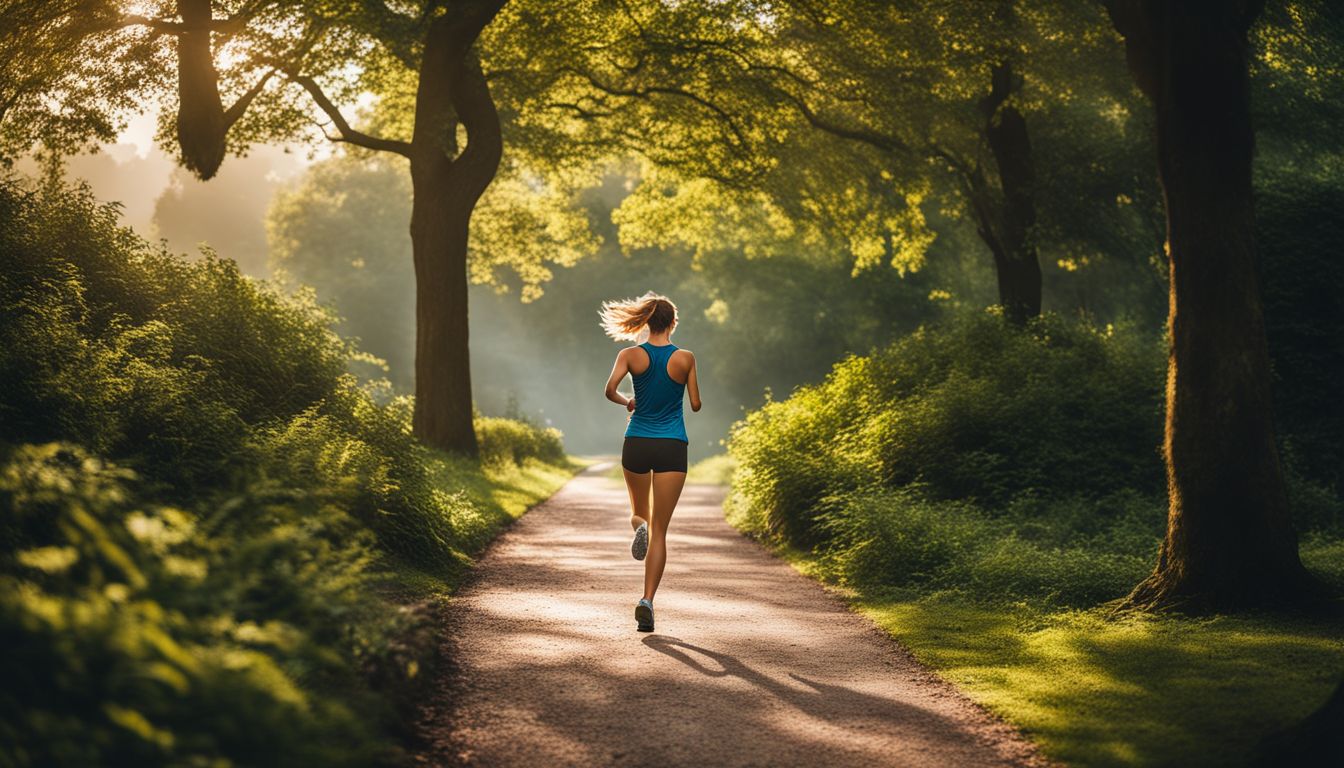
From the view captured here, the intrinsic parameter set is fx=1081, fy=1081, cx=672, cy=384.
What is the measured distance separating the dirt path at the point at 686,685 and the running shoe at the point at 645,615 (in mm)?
84

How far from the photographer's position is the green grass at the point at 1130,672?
17.2 ft

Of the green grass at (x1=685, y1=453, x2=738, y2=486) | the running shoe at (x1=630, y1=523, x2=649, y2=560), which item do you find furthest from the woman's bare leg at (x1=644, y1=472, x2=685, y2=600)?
the green grass at (x1=685, y1=453, x2=738, y2=486)

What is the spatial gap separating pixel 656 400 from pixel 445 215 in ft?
37.9

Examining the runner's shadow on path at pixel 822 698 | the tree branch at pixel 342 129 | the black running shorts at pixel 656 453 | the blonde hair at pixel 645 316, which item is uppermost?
the tree branch at pixel 342 129

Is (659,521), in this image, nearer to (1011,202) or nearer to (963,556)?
(963,556)

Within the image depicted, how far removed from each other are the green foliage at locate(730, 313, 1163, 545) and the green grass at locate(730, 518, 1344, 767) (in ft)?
14.1

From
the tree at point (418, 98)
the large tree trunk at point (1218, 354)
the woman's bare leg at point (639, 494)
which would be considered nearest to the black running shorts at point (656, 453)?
the woman's bare leg at point (639, 494)

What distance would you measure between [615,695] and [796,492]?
784 centimetres

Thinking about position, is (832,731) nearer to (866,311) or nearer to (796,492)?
(796,492)

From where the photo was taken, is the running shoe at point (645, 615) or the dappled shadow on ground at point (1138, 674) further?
the running shoe at point (645, 615)

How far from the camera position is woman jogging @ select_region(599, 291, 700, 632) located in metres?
8.07

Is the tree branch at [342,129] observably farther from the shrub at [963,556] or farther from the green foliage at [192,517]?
the shrub at [963,556]

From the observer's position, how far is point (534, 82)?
21.6 meters

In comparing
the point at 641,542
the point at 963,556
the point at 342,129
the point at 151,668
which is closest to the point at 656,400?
the point at 641,542
